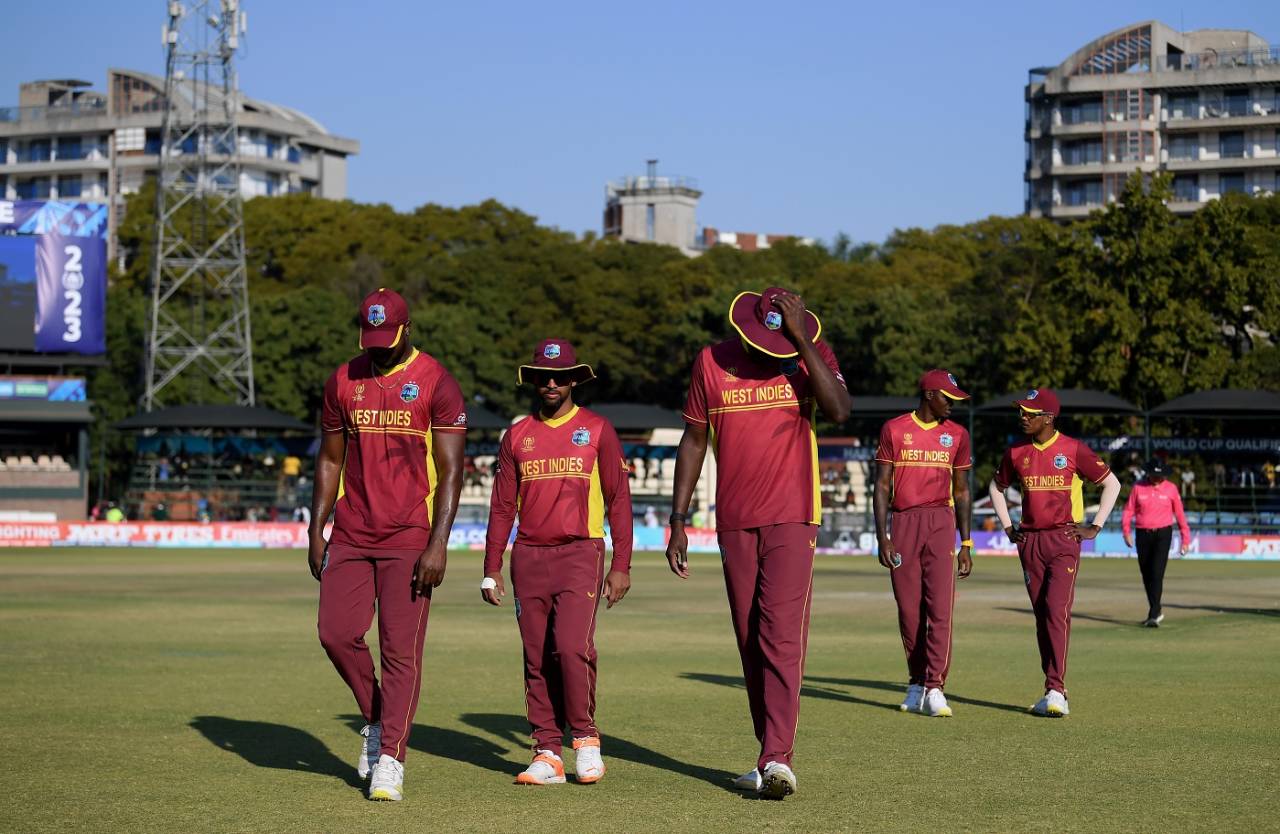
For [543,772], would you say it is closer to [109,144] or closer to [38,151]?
[109,144]

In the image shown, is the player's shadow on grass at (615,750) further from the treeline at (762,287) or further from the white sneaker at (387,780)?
the treeline at (762,287)

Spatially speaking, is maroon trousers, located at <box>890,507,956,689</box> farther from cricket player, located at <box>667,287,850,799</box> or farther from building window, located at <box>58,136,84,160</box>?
building window, located at <box>58,136,84,160</box>

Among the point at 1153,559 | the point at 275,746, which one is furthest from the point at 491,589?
the point at 1153,559

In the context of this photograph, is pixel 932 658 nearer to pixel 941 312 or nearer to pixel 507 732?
pixel 507 732

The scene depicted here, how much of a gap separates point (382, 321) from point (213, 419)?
158 ft

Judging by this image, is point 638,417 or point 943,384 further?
point 638,417

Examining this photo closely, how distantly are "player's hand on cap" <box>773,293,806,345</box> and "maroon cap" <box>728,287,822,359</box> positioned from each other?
0.10 feet

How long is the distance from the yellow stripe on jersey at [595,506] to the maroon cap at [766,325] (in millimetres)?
1210

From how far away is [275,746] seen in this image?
10.3 metres

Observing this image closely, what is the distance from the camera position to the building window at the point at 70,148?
129 meters

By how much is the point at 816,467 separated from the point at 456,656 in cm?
868

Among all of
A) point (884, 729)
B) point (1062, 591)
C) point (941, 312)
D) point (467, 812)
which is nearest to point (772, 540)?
point (467, 812)

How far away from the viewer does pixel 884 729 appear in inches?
444

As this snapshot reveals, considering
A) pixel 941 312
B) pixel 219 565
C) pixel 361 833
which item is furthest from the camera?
pixel 941 312
